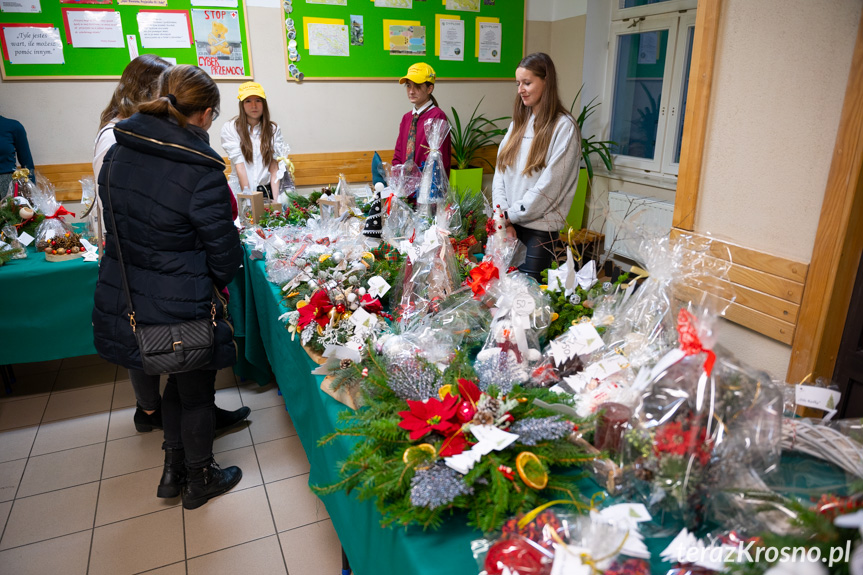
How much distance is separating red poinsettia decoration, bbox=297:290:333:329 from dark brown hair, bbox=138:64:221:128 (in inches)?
28.6

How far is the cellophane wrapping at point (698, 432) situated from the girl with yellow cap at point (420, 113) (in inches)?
107

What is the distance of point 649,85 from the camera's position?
15.3 feet

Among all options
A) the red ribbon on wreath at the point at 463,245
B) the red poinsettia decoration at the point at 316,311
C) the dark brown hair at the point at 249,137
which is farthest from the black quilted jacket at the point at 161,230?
the dark brown hair at the point at 249,137

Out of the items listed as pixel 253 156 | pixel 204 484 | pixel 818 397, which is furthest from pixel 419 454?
pixel 253 156

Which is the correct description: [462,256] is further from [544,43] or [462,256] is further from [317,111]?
[544,43]

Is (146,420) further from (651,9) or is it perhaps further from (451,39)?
(651,9)

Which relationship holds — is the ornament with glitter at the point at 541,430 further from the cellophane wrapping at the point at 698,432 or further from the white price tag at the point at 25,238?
the white price tag at the point at 25,238

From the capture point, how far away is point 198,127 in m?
1.87

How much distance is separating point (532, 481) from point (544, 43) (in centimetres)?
541

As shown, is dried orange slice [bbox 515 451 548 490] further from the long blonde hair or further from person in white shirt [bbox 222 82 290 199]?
person in white shirt [bbox 222 82 290 199]

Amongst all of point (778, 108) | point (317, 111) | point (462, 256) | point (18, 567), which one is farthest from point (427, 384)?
point (317, 111)

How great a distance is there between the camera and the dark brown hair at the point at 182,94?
1767 millimetres

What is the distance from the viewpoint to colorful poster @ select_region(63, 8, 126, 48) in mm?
3914

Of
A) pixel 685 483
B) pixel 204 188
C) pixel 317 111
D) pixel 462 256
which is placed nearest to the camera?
pixel 685 483
